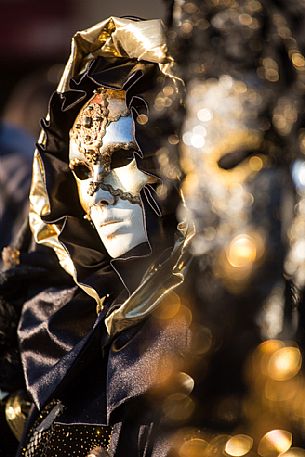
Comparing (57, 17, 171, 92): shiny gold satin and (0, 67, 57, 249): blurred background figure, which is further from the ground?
(57, 17, 171, 92): shiny gold satin

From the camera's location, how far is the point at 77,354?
5.53ft

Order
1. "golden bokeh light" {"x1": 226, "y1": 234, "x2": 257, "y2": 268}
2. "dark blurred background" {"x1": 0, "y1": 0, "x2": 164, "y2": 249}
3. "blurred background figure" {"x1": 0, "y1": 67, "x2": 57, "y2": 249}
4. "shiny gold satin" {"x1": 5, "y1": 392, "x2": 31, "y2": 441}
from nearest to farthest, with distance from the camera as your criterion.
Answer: "golden bokeh light" {"x1": 226, "y1": 234, "x2": 257, "y2": 268}
"shiny gold satin" {"x1": 5, "y1": 392, "x2": 31, "y2": 441}
"blurred background figure" {"x1": 0, "y1": 67, "x2": 57, "y2": 249}
"dark blurred background" {"x1": 0, "y1": 0, "x2": 164, "y2": 249}

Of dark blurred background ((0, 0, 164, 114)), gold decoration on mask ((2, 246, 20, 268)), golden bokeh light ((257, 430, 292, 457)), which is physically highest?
golden bokeh light ((257, 430, 292, 457))

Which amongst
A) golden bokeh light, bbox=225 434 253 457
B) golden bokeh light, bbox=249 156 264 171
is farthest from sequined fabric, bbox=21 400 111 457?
golden bokeh light, bbox=249 156 264 171

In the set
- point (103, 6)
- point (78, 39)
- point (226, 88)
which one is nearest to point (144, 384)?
point (226, 88)

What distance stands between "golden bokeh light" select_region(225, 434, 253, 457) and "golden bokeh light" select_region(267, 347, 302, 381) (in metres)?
0.14

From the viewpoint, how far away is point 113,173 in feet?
5.57

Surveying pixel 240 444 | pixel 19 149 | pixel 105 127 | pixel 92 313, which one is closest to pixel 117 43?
pixel 105 127

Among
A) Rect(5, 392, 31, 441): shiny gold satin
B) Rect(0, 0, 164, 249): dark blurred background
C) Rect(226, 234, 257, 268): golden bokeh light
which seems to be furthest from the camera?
Rect(0, 0, 164, 249): dark blurred background

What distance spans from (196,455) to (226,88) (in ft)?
1.94

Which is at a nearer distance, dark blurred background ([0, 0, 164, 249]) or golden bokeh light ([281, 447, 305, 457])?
golden bokeh light ([281, 447, 305, 457])

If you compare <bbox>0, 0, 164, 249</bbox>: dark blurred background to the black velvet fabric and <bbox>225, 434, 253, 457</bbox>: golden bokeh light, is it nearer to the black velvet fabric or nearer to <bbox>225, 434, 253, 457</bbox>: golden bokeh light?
the black velvet fabric

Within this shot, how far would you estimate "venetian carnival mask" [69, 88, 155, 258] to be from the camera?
1.68 metres

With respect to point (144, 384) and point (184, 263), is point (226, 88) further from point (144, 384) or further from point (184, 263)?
point (144, 384)
